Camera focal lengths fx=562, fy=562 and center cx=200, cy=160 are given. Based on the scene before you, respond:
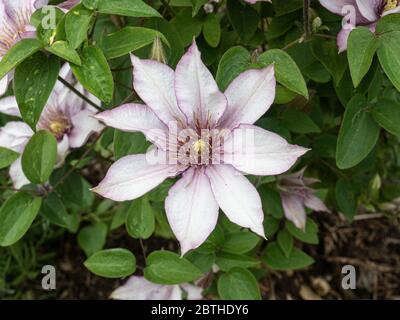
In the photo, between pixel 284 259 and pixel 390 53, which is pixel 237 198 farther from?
pixel 284 259

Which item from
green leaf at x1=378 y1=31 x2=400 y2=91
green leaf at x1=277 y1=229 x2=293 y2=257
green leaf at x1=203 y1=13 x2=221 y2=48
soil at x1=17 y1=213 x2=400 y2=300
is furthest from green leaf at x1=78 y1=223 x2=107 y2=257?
green leaf at x1=378 y1=31 x2=400 y2=91

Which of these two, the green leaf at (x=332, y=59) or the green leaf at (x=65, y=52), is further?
the green leaf at (x=332, y=59)

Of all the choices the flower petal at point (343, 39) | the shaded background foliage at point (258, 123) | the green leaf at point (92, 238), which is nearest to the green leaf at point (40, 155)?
the shaded background foliage at point (258, 123)

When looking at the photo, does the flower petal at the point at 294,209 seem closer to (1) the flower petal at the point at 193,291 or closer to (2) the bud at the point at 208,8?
(1) the flower petal at the point at 193,291

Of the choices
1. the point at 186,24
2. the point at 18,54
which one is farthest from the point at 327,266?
the point at 18,54
